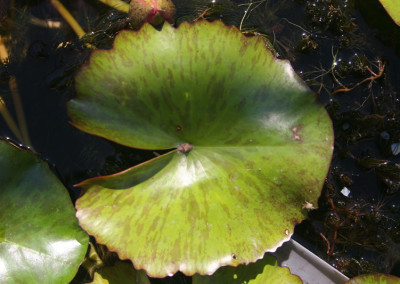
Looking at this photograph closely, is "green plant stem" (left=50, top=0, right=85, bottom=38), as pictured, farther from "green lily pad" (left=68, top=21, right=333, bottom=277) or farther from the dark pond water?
"green lily pad" (left=68, top=21, right=333, bottom=277)

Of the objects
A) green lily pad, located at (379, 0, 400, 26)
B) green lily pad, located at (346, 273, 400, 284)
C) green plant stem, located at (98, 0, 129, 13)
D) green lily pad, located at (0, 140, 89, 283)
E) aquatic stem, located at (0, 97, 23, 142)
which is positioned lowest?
green lily pad, located at (346, 273, 400, 284)

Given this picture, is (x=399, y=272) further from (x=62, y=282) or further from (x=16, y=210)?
(x=16, y=210)

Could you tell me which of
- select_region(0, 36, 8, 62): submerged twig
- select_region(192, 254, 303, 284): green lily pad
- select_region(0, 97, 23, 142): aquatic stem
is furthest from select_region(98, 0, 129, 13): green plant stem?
select_region(192, 254, 303, 284): green lily pad

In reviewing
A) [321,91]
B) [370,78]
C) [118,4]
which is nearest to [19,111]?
[118,4]

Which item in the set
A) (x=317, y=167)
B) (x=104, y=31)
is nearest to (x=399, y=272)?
(x=317, y=167)

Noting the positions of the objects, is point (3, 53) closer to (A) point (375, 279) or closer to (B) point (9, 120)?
(B) point (9, 120)

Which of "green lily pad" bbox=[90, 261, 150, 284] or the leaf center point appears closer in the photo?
the leaf center point

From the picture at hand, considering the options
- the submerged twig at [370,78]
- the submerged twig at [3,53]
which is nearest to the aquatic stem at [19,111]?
the submerged twig at [3,53]

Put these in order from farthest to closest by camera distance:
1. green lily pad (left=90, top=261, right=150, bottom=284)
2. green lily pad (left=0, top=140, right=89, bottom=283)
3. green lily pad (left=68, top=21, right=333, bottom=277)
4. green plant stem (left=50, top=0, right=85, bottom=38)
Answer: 1. green plant stem (left=50, top=0, right=85, bottom=38)
2. green lily pad (left=90, top=261, right=150, bottom=284)
3. green lily pad (left=0, top=140, right=89, bottom=283)
4. green lily pad (left=68, top=21, right=333, bottom=277)
